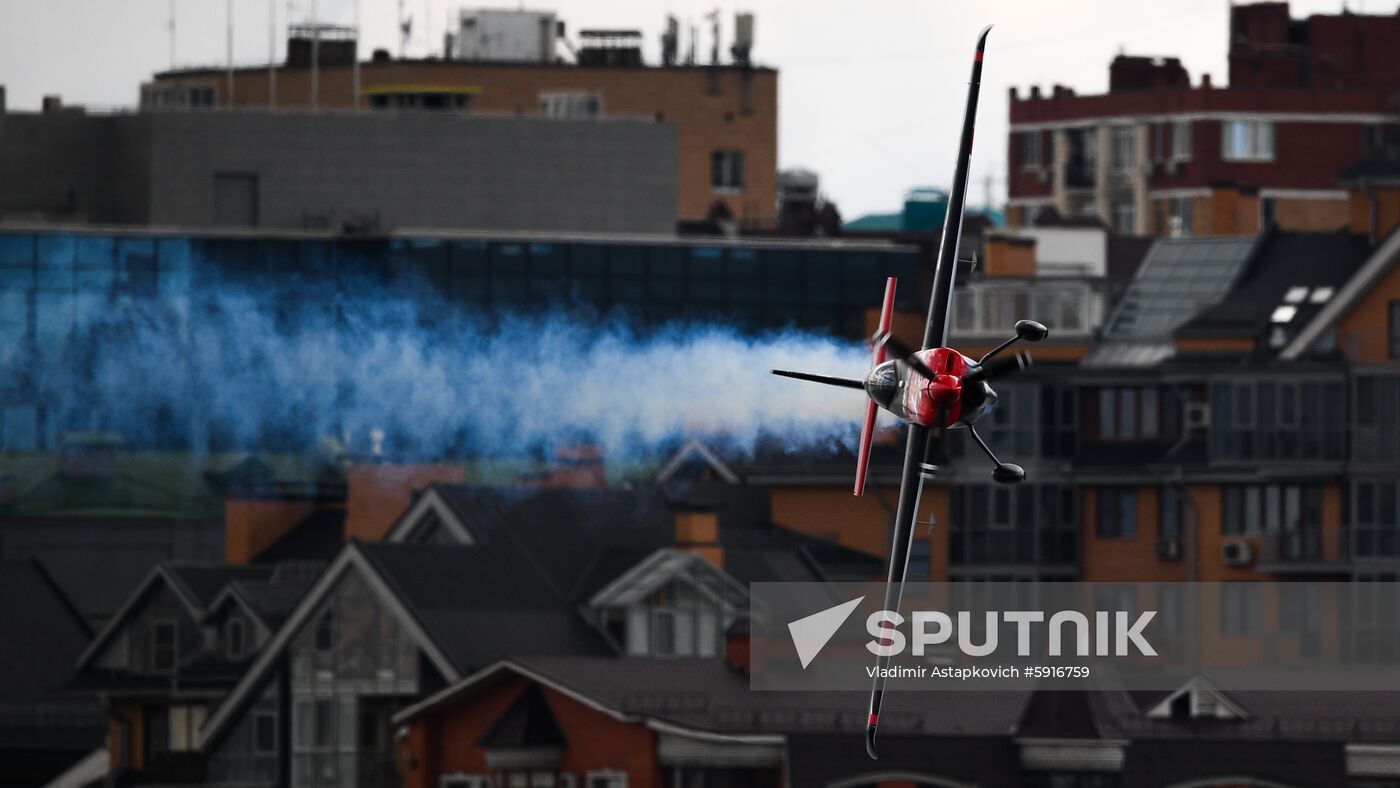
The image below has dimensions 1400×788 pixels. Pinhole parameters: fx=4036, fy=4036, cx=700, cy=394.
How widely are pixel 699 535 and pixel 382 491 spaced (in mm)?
17245

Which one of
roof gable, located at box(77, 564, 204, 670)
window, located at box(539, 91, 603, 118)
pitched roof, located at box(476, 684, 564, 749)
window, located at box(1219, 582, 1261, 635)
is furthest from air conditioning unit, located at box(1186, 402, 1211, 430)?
window, located at box(539, 91, 603, 118)

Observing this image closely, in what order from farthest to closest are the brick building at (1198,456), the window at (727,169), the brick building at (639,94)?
the window at (727,169) < the brick building at (639,94) < the brick building at (1198,456)

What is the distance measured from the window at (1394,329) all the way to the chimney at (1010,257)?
15.7 m

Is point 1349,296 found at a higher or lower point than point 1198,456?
higher

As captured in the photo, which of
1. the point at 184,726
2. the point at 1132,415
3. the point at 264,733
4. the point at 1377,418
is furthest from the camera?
the point at 1132,415

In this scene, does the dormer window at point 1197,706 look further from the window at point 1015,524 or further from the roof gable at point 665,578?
the window at point 1015,524

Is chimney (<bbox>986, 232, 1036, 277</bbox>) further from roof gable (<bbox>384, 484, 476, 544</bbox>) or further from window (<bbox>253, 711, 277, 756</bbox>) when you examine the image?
window (<bbox>253, 711, 277, 756</bbox>)

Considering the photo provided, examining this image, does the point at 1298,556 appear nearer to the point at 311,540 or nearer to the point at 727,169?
the point at 311,540

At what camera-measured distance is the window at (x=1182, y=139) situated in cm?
19862

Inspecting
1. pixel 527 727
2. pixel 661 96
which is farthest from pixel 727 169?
pixel 527 727

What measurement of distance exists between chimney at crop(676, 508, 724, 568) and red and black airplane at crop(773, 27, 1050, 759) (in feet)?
148

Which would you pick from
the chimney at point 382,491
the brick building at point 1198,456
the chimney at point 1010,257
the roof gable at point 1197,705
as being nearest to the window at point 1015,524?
the brick building at point 1198,456

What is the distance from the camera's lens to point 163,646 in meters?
113

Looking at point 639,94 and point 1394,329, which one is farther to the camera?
point 639,94
